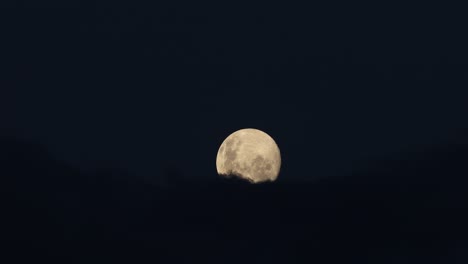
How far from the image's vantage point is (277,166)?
263 feet

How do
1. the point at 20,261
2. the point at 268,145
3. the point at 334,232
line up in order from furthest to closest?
the point at 334,232 → the point at 268,145 → the point at 20,261

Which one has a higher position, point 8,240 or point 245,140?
point 245,140

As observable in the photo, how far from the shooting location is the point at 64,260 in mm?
75188

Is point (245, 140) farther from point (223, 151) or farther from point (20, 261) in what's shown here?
point (20, 261)

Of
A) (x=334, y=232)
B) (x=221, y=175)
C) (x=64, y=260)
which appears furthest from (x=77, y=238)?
→ (x=334, y=232)

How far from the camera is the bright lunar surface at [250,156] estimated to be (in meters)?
78.1

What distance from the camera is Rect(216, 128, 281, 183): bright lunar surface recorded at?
256 ft

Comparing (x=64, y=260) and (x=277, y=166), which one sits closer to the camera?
(x=64, y=260)

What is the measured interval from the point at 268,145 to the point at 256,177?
3619 millimetres

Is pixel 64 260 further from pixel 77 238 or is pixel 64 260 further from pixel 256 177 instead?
pixel 256 177

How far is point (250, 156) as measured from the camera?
256 ft

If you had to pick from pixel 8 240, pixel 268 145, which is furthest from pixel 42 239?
pixel 268 145

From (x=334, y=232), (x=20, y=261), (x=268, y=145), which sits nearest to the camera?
(x=20, y=261)

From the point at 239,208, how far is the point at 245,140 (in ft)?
28.0
